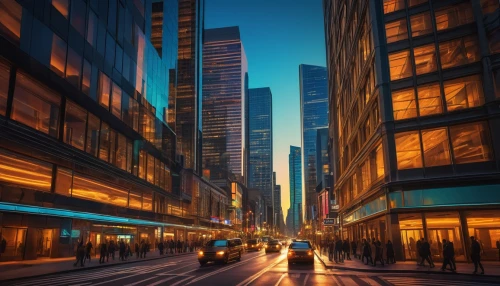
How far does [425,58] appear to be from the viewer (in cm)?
3145

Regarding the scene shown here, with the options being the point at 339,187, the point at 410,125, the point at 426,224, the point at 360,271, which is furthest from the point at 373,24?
the point at 339,187

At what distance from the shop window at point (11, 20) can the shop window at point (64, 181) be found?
11559 millimetres

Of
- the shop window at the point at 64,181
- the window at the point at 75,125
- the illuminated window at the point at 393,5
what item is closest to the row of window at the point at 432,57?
the illuminated window at the point at 393,5

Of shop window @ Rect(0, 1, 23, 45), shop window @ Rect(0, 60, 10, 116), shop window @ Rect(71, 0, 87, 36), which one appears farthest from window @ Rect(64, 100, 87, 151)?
shop window @ Rect(0, 1, 23, 45)

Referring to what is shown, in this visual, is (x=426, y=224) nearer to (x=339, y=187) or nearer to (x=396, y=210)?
(x=396, y=210)

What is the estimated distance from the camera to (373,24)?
33.6 meters

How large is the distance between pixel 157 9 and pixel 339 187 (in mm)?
43666

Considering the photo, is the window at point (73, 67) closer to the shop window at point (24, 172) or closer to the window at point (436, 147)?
the shop window at point (24, 172)

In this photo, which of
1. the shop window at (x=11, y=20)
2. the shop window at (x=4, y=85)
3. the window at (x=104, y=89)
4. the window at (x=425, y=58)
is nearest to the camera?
the shop window at (x=11, y=20)

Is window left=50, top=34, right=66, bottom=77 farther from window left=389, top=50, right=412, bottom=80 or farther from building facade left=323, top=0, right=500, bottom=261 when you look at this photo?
window left=389, top=50, right=412, bottom=80

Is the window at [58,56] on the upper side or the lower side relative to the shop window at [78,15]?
lower

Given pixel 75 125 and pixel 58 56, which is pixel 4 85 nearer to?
pixel 58 56

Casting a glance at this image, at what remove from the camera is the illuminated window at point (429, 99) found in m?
30.0

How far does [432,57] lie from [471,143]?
7660 mm
